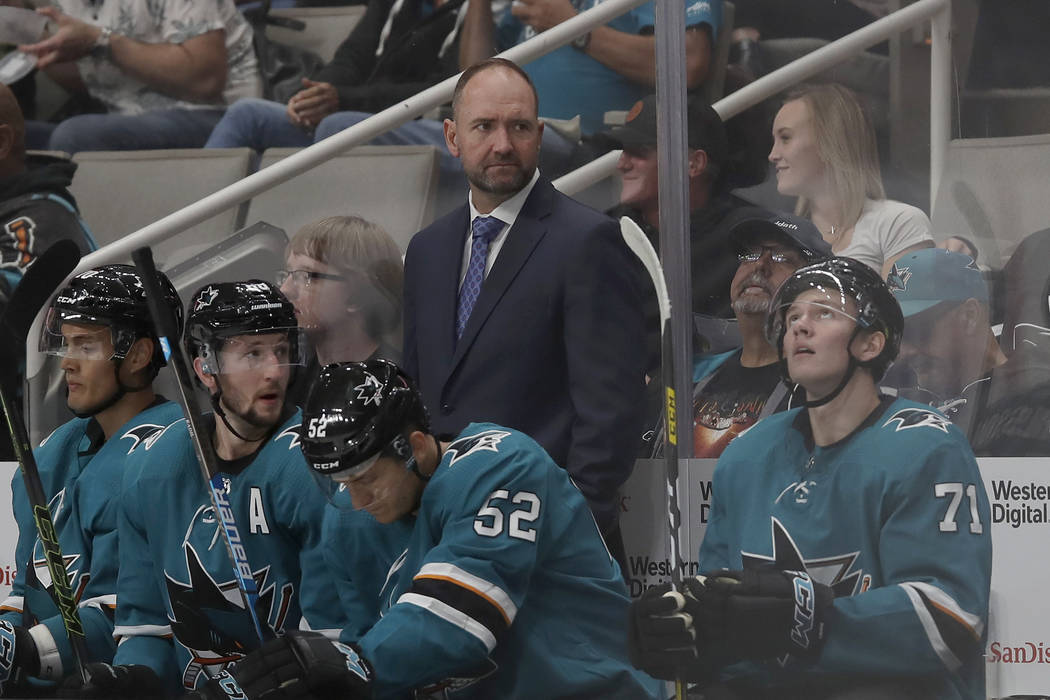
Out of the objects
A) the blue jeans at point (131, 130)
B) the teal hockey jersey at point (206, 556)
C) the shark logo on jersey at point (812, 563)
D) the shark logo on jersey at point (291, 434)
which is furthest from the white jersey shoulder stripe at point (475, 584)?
the blue jeans at point (131, 130)

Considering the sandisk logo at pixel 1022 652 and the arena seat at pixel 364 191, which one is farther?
the arena seat at pixel 364 191

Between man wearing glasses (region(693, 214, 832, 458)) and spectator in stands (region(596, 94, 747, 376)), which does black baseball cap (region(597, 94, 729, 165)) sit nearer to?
spectator in stands (region(596, 94, 747, 376))

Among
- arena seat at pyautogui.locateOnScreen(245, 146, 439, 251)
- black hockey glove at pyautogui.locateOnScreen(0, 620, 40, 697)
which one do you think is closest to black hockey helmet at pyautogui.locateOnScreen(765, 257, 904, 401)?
arena seat at pyautogui.locateOnScreen(245, 146, 439, 251)

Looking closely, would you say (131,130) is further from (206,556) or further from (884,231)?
(884,231)

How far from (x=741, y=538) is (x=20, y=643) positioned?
1557 millimetres

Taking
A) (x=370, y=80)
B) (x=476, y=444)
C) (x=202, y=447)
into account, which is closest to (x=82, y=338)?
(x=202, y=447)

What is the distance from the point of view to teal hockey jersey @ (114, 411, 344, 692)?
2.83m

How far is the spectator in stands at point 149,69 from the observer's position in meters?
3.45

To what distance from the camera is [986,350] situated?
2.95 m

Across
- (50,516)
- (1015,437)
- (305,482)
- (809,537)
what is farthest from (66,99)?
(1015,437)

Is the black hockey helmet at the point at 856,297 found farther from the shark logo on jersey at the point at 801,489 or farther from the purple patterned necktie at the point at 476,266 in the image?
the purple patterned necktie at the point at 476,266

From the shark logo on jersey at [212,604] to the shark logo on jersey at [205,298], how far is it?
416 millimetres

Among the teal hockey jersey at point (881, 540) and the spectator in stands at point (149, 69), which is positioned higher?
the spectator in stands at point (149, 69)

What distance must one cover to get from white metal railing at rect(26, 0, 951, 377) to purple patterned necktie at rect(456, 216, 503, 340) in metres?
0.29
